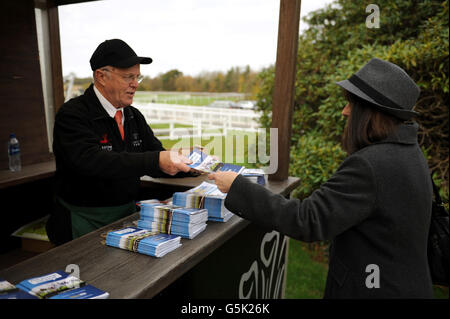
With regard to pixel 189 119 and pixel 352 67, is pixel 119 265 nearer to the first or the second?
pixel 189 119

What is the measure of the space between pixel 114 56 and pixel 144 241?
1.13 meters

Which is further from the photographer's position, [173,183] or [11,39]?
[11,39]

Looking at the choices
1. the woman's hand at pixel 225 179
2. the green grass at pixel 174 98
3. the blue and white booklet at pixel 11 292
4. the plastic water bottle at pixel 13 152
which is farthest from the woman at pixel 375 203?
the plastic water bottle at pixel 13 152

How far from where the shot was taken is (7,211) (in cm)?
344

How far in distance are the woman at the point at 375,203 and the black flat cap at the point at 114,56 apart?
113 cm

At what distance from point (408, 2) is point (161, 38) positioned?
12.0 ft

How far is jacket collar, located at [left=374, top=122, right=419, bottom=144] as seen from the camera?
146cm

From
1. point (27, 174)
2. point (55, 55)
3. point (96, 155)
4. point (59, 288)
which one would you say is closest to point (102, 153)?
point (96, 155)

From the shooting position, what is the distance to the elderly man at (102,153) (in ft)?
6.12

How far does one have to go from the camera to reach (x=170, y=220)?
1724 mm

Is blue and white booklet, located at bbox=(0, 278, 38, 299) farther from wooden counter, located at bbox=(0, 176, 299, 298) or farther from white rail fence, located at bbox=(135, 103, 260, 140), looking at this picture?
white rail fence, located at bbox=(135, 103, 260, 140)
